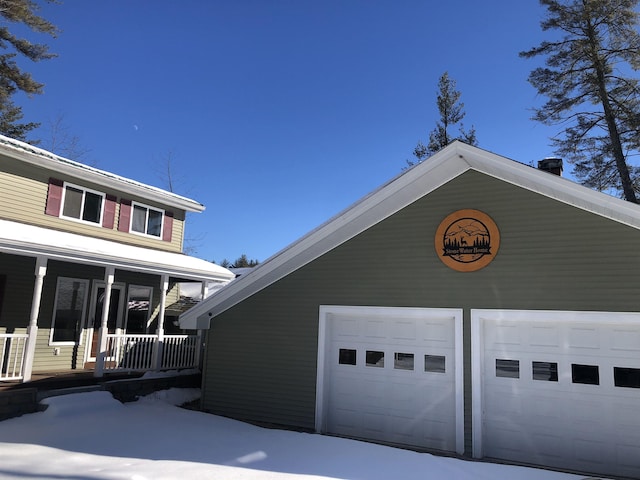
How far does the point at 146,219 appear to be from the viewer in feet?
49.1

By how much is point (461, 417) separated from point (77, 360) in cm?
1016

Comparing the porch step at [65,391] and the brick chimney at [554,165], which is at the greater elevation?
the brick chimney at [554,165]

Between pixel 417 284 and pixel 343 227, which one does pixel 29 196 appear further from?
pixel 417 284

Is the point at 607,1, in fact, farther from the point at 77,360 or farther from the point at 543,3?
the point at 77,360

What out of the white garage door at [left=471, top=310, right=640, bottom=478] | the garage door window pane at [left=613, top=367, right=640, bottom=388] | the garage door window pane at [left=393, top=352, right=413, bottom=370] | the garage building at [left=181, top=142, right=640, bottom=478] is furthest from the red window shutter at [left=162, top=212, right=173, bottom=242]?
the garage door window pane at [left=613, top=367, right=640, bottom=388]

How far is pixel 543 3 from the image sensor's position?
2017cm

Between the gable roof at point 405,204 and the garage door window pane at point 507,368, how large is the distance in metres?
2.72

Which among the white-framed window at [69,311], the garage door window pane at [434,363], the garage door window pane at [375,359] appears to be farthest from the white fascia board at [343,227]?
the white-framed window at [69,311]

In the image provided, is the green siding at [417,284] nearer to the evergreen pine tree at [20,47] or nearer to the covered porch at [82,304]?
the covered porch at [82,304]

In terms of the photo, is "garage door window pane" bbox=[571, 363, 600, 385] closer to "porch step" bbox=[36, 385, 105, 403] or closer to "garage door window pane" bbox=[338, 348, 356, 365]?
"garage door window pane" bbox=[338, 348, 356, 365]

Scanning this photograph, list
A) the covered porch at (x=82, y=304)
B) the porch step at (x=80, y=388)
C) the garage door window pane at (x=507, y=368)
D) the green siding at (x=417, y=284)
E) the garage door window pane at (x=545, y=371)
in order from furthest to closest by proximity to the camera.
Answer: the covered porch at (x=82, y=304), the porch step at (x=80, y=388), the garage door window pane at (x=507, y=368), the garage door window pane at (x=545, y=371), the green siding at (x=417, y=284)

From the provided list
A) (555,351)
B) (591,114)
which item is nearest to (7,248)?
(555,351)

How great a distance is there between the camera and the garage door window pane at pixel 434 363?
8.10m

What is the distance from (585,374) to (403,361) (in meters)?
2.88
